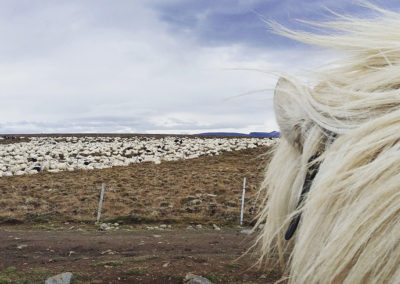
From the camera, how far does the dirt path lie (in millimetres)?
6199

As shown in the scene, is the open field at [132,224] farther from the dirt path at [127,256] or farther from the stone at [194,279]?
the stone at [194,279]

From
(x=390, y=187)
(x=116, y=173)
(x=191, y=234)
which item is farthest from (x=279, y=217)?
(x=116, y=173)

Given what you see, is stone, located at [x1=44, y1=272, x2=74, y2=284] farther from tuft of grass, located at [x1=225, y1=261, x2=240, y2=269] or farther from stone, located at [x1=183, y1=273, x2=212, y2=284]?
tuft of grass, located at [x1=225, y1=261, x2=240, y2=269]

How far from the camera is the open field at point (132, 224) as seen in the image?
651 cm

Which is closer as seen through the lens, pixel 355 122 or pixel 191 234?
pixel 355 122

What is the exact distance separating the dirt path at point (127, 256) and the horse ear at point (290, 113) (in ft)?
16.4

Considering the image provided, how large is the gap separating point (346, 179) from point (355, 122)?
0.56 ft

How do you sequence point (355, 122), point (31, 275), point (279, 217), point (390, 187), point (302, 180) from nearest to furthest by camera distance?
point (390, 187) → point (355, 122) → point (302, 180) → point (279, 217) → point (31, 275)

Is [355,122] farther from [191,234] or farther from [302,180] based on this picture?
[191,234]

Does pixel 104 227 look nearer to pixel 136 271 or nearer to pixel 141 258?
pixel 141 258

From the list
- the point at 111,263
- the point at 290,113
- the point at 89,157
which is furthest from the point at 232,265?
the point at 89,157

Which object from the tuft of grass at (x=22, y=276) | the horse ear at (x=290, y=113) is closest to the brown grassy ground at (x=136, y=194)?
the tuft of grass at (x=22, y=276)

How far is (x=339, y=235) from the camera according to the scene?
2.77 ft

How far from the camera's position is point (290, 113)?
114cm
